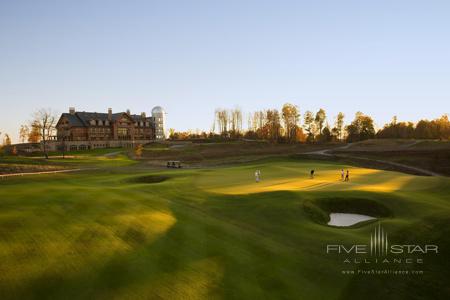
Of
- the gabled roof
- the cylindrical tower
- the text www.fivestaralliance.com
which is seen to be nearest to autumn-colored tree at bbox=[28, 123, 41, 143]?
the gabled roof

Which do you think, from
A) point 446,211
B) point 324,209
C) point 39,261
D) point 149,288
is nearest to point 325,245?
point 324,209

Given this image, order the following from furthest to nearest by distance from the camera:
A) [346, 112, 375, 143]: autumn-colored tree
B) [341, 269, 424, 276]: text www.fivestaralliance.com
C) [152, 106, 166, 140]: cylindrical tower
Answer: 1. [152, 106, 166, 140]: cylindrical tower
2. [346, 112, 375, 143]: autumn-colored tree
3. [341, 269, 424, 276]: text www.fivestaralliance.com

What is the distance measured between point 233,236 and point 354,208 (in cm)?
1486

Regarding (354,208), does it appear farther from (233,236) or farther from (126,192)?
(126,192)

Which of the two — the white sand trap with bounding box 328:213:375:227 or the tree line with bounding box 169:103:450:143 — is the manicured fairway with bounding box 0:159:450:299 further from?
the tree line with bounding box 169:103:450:143

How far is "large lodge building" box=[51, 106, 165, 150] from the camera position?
113 metres

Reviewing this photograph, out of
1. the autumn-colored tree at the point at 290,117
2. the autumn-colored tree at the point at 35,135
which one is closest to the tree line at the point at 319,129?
the autumn-colored tree at the point at 290,117

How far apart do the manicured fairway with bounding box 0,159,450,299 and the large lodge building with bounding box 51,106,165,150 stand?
95.1 meters

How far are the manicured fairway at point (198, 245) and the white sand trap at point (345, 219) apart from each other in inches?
37.2

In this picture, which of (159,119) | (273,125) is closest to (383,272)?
(273,125)

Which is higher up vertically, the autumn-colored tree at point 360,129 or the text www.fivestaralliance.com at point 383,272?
the autumn-colored tree at point 360,129

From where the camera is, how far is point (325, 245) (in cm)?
1880

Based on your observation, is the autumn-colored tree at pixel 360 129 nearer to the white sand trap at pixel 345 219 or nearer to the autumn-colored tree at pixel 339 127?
the autumn-colored tree at pixel 339 127

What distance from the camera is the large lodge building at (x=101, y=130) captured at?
113 meters
